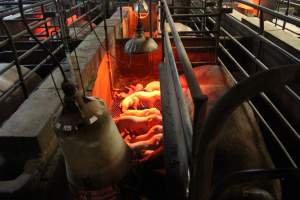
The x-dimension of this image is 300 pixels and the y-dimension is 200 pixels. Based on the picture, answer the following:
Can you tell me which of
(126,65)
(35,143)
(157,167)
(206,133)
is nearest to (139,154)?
(157,167)

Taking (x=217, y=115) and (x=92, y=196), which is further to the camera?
(x=92, y=196)

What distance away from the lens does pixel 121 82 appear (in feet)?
20.9

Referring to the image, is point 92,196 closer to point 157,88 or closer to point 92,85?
point 92,85

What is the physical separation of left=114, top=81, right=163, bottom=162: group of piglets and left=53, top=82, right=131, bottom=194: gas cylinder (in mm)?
1246

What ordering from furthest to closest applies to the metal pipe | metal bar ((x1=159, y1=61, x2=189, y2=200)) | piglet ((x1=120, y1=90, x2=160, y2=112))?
piglet ((x1=120, y1=90, x2=160, y2=112)) < metal bar ((x1=159, y1=61, x2=189, y2=200)) < the metal pipe

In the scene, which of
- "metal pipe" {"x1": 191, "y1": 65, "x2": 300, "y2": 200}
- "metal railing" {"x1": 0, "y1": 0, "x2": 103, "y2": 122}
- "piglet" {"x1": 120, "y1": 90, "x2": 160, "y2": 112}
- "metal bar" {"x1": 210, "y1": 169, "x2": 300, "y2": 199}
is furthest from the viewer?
"piglet" {"x1": 120, "y1": 90, "x2": 160, "y2": 112}

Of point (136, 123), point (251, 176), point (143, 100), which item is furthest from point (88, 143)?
point (143, 100)

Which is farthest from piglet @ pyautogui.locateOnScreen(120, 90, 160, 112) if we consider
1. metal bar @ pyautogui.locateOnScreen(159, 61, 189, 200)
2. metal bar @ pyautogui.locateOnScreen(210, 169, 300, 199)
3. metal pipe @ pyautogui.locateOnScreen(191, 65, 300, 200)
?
metal pipe @ pyautogui.locateOnScreen(191, 65, 300, 200)

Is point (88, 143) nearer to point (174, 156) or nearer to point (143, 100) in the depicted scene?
point (174, 156)

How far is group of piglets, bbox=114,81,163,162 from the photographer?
11.2 feet

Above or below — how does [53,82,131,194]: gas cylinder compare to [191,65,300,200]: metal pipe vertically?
below

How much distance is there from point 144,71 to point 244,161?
14.1 ft

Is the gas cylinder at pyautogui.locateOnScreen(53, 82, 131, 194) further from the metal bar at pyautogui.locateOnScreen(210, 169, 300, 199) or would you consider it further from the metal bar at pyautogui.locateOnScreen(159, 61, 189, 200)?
the metal bar at pyautogui.locateOnScreen(210, 169, 300, 199)

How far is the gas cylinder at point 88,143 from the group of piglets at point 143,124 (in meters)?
1.25
